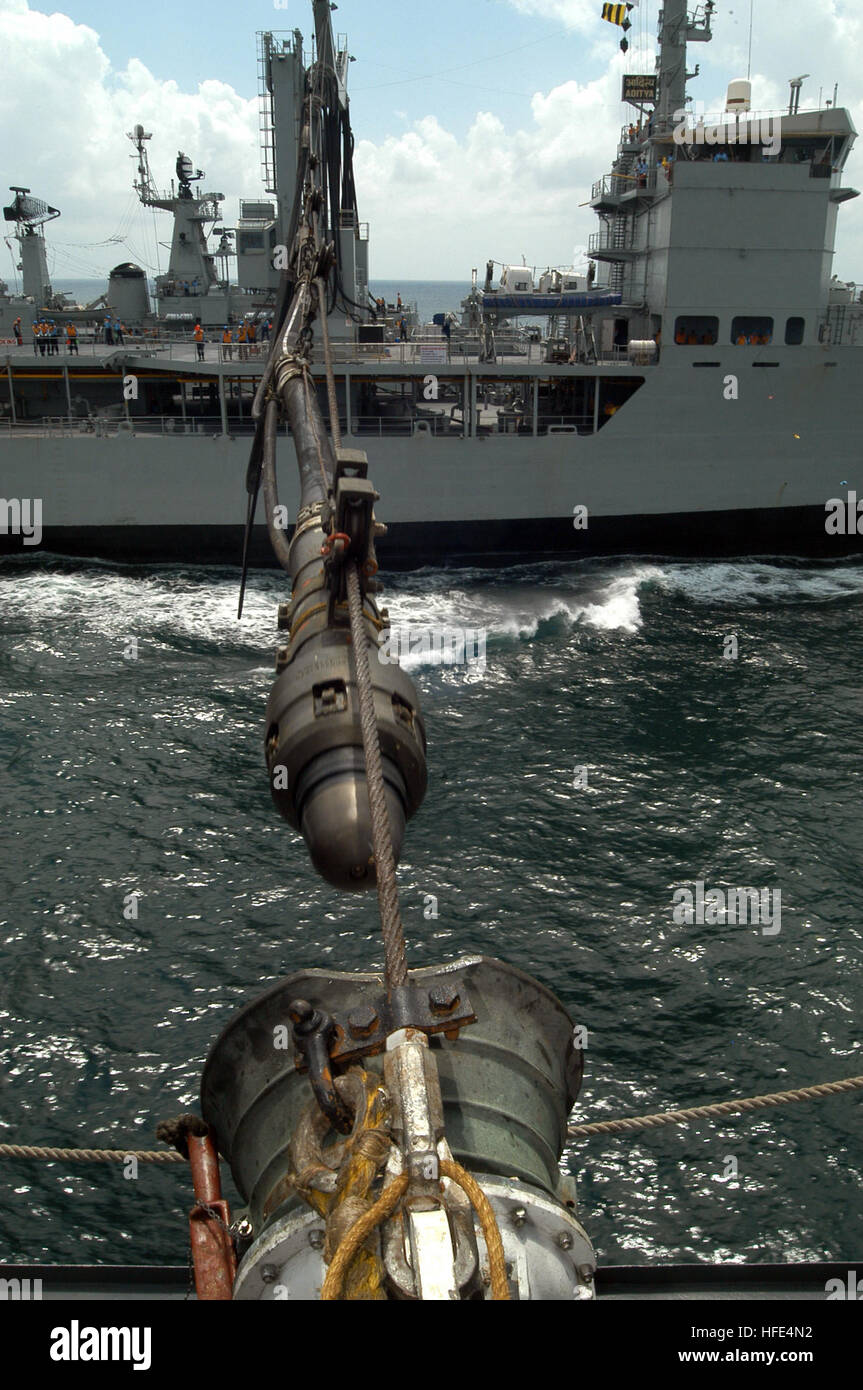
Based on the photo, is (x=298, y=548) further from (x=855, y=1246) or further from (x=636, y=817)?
(x=636, y=817)

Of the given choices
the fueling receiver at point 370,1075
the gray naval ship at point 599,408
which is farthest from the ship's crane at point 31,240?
the fueling receiver at point 370,1075

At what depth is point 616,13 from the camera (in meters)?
35.9

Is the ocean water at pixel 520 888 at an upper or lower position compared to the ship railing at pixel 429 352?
lower

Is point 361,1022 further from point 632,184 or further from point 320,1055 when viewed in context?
point 632,184

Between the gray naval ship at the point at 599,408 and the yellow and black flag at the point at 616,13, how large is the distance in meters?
2.79

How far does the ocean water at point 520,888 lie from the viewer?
36.0 ft

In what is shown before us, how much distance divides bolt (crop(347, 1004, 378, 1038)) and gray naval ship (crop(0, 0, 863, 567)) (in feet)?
108

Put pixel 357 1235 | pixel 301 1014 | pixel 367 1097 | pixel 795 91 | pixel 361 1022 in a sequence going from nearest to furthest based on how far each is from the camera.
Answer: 1. pixel 357 1235
2. pixel 367 1097
3. pixel 361 1022
4. pixel 301 1014
5. pixel 795 91

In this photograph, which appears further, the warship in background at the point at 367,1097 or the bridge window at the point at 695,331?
the bridge window at the point at 695,331

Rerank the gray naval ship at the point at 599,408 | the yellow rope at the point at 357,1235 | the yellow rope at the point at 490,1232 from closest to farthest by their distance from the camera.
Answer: the yellow rope at the point at 357,1235 → the yellow rope at the point at 490,1232 → the gray naval ship at the point at 599,408

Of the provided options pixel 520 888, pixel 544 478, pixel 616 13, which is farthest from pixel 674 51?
pixel 520 888

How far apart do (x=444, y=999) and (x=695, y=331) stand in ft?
121

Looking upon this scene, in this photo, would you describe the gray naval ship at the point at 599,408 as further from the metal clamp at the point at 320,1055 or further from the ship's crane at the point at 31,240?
the metal clamp at the point at 320,1055

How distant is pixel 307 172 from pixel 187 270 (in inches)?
1725
